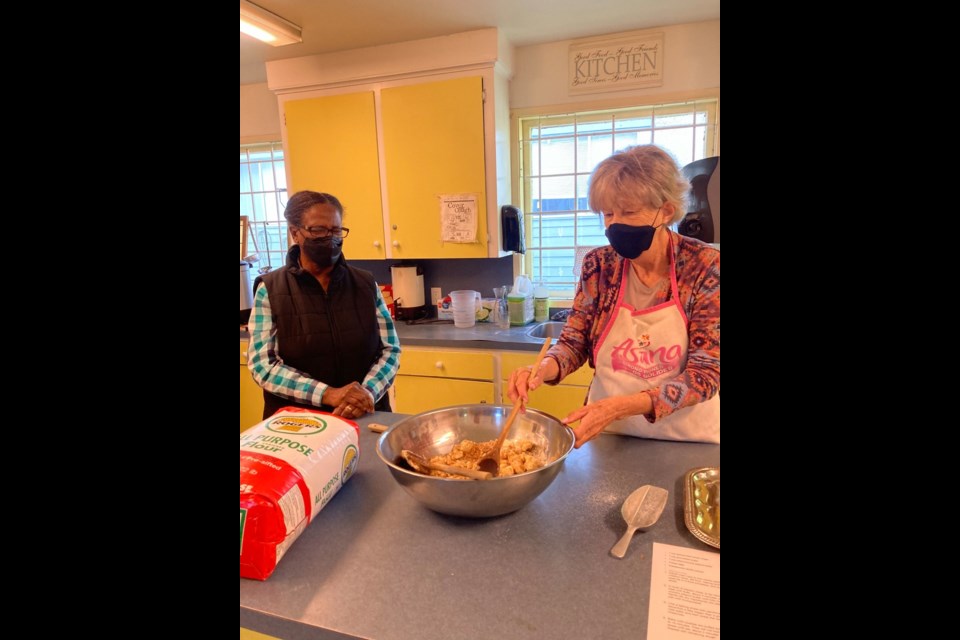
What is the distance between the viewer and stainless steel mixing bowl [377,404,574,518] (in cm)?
83

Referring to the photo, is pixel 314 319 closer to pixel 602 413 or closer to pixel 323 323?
pixel 323 323

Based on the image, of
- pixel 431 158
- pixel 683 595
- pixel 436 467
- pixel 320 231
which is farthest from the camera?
pixel 431 158

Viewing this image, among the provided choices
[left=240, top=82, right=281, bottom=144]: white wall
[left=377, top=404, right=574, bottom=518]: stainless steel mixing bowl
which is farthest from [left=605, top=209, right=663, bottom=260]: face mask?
[left=240, top=82, right=281, bottom=144]: white wall

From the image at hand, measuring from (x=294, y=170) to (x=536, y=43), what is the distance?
150 centimetres

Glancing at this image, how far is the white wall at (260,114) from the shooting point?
3.20 metres

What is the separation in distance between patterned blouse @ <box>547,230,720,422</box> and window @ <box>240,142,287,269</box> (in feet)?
8.39

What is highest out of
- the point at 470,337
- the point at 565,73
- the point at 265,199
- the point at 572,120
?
the point at 565,73

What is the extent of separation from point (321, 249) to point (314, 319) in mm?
234

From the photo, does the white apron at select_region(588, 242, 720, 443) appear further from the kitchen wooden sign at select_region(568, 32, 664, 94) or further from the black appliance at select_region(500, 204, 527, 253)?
the kitchen wooden sign at select_region(568, 32, 664, 94)

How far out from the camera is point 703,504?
890mm

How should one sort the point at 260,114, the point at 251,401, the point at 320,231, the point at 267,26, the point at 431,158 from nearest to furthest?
the point at 320,231 < the point at 267,26 < the point at 431,158 < the point at 251,401 < the point at 260,114

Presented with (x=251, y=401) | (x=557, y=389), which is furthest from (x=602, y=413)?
(x=251, y=401)

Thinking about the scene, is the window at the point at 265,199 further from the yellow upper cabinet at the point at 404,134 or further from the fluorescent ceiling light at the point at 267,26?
the fluorescent ceiling light at the point at 267,26

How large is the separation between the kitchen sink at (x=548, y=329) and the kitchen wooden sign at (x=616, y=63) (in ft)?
4.00
